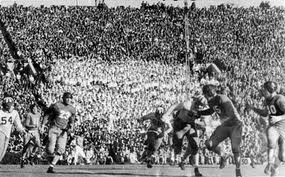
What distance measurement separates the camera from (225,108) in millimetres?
11883

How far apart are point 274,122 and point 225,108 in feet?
2.83

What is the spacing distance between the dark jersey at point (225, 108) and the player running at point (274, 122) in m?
0.57

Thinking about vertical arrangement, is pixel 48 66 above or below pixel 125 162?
above

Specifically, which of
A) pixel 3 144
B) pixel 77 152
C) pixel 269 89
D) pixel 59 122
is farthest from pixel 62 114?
pixel 77 152

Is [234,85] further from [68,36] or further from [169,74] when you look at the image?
[68,36]

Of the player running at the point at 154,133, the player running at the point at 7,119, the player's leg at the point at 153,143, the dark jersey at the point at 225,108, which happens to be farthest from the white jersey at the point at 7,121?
the player's leg at the point at 153,143

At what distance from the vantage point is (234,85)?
3048cm

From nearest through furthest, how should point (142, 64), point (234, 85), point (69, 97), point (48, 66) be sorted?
point (69, 97), point (234, 85), point (48, 66), point (142, 64)

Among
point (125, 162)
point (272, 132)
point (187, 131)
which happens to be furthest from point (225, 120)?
point (125, 162)

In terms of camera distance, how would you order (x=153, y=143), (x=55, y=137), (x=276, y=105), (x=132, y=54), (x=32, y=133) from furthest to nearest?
1. (x=132, y=54)
2. (x=32, y=133)
3. (x=153, y=143)
4. (x=55, y=137)
5. (x=276, y=105)

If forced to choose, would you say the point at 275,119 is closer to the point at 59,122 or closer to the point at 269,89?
the point at 269,89

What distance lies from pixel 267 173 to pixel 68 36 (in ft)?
85.7

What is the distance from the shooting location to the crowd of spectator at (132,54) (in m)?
28.4

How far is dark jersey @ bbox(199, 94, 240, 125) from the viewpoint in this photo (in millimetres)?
11852
